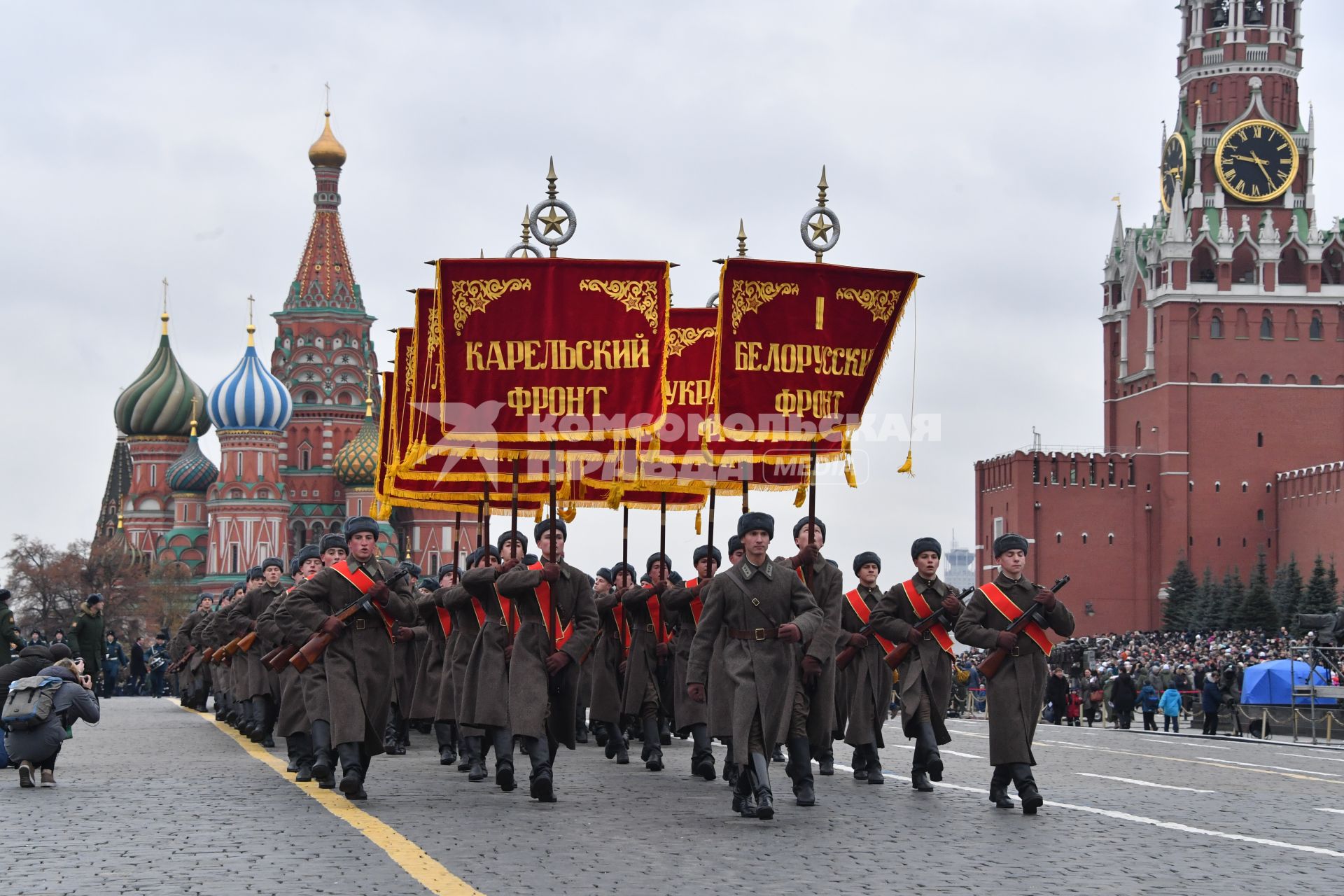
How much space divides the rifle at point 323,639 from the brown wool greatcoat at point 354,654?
1.3 inches

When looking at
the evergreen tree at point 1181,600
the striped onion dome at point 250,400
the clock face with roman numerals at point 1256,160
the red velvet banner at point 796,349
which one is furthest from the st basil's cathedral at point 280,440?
the red velvet banner at point 796,349

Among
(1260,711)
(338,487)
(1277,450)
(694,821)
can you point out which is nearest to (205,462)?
(338,487)

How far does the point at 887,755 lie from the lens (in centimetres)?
1647

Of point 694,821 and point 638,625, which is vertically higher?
point 638,625

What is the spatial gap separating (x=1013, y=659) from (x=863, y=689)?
2173mm

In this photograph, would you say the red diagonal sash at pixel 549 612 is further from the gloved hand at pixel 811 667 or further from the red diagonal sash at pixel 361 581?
the gloved hand at pixel 811 667

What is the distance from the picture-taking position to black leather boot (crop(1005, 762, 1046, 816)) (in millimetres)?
10680

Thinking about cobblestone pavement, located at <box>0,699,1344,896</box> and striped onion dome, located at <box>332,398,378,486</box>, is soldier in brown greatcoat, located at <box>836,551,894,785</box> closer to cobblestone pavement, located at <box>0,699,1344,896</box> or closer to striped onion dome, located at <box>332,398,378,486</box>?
cobblestone pavement, located at <box>0,699,1344,896</box>

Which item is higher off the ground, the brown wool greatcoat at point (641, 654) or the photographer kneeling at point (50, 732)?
the brown wool greatcoat at point (641, 654)

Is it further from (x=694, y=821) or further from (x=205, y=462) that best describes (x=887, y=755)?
(x=205, y=462)

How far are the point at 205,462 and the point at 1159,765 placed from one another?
83046 mm

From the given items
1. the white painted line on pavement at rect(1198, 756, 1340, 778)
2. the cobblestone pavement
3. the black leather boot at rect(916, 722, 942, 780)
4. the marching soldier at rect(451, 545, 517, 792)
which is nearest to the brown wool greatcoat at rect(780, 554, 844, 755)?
the cobblestone pavement

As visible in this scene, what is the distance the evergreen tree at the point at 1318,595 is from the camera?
73062 mm

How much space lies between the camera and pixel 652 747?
14070 mm
